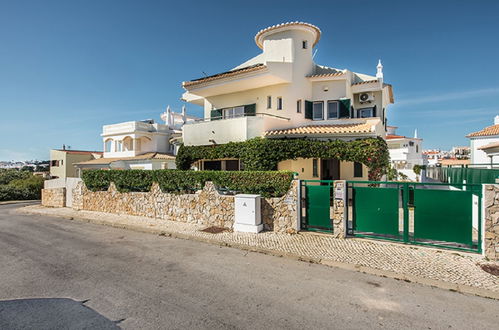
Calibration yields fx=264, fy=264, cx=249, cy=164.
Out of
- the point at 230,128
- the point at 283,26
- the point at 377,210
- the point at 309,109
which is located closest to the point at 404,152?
the point at 309,109

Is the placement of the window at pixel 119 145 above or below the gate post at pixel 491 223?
above

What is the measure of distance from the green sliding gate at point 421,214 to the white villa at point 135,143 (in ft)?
81.7

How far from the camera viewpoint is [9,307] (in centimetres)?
488

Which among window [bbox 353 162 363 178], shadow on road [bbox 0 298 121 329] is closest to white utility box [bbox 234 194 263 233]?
shadow on road [bbox 0 298 121 329]

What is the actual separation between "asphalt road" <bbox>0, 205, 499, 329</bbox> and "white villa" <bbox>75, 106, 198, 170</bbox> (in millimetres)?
23863

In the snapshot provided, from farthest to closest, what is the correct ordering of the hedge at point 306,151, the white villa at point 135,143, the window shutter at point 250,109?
the white villa at point 135,143, the window shutter at point 250,109, the hedge at point 306,151

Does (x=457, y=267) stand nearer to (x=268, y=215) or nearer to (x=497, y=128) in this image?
(x=268, y=215)

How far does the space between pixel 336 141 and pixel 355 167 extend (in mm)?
3935

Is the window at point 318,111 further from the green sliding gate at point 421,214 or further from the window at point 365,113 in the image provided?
the green sliding gate at point 421,214

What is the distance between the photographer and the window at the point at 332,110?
57.7ft

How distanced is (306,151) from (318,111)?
Result: 469 cm

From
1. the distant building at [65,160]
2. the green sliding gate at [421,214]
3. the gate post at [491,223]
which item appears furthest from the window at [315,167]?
the distant building at [65,160]

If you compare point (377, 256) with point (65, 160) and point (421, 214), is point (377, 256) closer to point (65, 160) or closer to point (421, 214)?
point (421, 214)

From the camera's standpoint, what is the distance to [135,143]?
33188 millimetres
